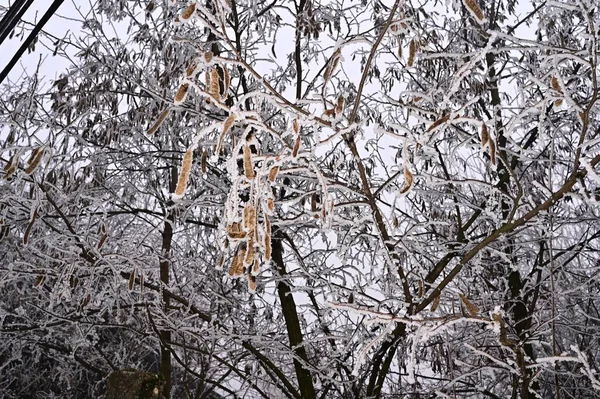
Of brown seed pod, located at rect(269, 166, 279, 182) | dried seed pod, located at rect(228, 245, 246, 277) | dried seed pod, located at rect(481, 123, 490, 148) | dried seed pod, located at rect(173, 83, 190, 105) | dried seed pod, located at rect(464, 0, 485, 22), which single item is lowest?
dried seed pod, located at rect(228, 245, 246, 277)

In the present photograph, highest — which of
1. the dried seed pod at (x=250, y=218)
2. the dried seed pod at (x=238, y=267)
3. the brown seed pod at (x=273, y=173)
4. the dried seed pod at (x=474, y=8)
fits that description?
the dried seed pod at (x=474, y=8)

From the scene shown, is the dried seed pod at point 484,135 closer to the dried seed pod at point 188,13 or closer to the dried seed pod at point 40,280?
the dried seed pod at point 188,13

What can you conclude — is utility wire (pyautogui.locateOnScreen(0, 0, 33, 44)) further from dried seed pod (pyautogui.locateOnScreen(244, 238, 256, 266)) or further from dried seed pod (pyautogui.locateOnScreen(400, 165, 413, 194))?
dried seed pod (pyautogui.locateOnScreen(400, 165, 413, 194))

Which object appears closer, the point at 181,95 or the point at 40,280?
the point at 181,95

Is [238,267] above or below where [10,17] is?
below

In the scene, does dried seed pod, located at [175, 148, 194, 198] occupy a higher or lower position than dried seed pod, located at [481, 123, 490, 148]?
lower

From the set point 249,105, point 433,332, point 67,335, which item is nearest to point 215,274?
point 249,105

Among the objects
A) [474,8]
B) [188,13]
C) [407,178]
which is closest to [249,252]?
[407,178]

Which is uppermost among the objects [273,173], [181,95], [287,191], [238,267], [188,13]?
[287,191]

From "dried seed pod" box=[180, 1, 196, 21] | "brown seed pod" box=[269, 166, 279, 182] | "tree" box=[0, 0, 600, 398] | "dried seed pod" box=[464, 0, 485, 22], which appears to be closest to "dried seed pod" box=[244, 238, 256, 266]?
"brown seed pod" box=[269, 166, 279, 182]

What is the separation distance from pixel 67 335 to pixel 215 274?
2.59 metres

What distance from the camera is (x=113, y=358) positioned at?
621 cm

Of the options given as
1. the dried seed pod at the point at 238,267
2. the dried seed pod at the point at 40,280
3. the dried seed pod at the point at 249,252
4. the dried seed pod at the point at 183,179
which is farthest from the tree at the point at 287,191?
the dried seed pod at the point at 183,179

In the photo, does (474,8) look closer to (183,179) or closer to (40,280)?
(183,179)
